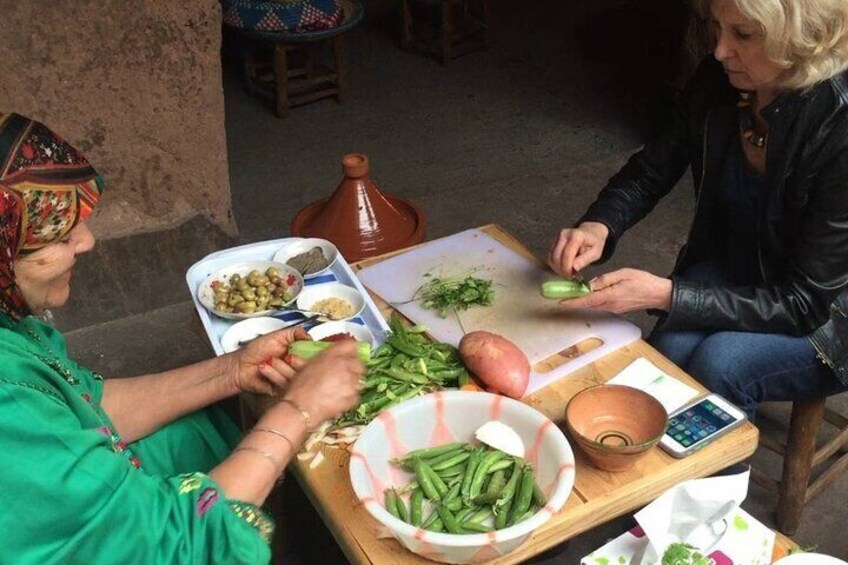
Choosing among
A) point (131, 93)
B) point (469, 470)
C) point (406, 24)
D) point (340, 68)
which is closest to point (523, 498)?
point (469, 470)

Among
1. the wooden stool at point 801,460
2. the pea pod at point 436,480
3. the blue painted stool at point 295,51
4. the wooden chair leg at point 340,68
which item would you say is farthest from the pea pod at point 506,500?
the wooden chair leg at point 340,68

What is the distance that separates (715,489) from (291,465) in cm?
82

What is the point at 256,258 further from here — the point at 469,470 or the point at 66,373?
the point at 469,470

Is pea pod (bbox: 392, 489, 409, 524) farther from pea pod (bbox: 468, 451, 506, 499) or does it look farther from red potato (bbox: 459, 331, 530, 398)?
red potato (bbox: 459, 331, 530, 398)

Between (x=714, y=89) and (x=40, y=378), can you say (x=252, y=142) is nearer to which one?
(x=714, y=89)

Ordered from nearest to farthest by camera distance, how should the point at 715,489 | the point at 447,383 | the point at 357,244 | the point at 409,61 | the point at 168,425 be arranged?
the point at 715,489
the point at 447,383
the point at 168,425
the point at 357,244
the point at 409,61

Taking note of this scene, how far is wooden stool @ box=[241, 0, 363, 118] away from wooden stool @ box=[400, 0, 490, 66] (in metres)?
0.76

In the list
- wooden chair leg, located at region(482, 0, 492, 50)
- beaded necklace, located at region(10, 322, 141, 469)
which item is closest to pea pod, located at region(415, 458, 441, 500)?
beaded necklace, located at region(10, 322, 141, 469)

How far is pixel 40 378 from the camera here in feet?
5.01

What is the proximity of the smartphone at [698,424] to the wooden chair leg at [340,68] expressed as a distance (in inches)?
172

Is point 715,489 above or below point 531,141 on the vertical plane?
above

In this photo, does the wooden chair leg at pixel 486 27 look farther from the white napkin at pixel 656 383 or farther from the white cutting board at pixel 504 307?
the white napkin at pixel 656 383

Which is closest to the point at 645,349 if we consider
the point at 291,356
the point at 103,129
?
the point at 291,356

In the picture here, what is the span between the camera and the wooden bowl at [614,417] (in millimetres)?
1766
